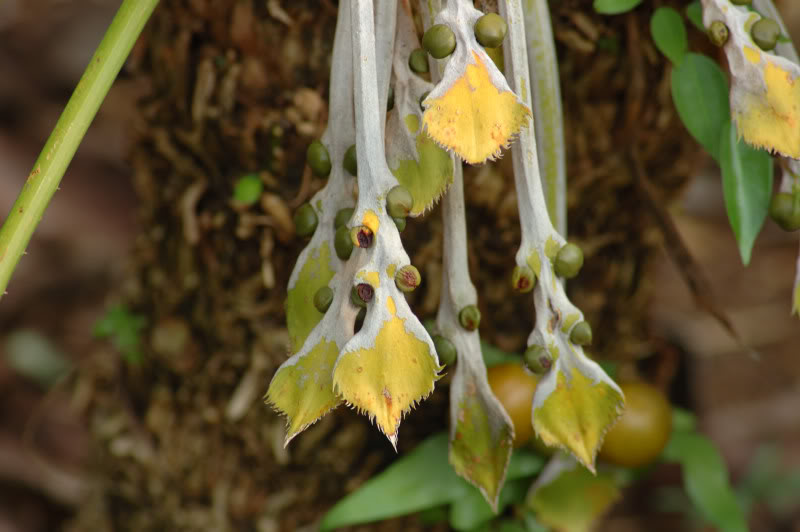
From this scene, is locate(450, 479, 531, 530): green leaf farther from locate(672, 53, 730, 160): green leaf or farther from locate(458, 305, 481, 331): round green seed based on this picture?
locate(672, 53, 730, 160): green leaf

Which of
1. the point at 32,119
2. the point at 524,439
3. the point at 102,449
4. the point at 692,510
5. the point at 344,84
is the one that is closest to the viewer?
the point at 344,84

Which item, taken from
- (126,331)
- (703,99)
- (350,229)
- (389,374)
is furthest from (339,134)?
(126,331)

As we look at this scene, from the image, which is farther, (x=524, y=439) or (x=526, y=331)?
(x=526, y=331)

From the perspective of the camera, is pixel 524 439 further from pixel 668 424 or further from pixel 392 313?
pixel 392 313

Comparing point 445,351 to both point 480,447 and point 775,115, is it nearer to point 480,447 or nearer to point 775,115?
point 480,447

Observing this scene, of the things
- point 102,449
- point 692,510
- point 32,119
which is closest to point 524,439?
point 102,449

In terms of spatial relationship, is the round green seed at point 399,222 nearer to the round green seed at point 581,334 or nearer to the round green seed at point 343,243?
the round green seed at point 343,243
